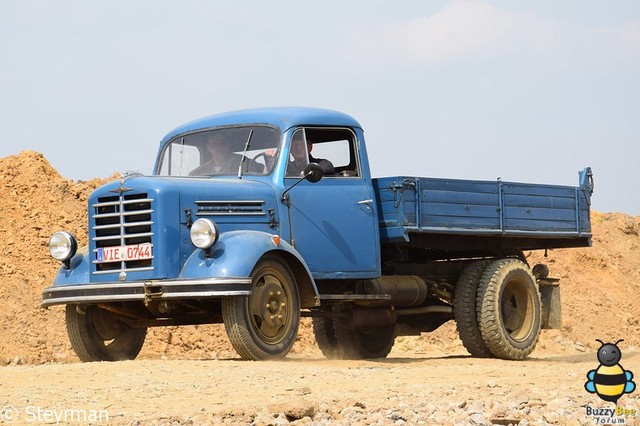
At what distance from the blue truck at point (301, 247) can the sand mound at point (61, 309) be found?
3.67 metres

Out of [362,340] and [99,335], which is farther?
[362,340]

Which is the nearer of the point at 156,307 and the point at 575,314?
the point at 156,307

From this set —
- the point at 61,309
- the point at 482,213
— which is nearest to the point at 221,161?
the point at 482,213

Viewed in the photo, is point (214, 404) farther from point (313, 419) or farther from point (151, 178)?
point (151, 178)

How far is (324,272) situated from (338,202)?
0.76 meters

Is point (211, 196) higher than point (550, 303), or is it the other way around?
point (211, 196)

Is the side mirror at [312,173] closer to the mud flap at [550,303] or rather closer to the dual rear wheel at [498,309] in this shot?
the dual rear wheel at [498,309]

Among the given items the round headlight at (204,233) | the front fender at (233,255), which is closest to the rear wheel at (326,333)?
the front fender at (233,255)

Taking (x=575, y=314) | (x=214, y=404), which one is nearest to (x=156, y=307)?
(x=214, y=404)

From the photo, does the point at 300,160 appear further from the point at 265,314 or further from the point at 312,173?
the point at 265,314

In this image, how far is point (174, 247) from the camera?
11.5m

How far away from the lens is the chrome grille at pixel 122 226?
455 inches

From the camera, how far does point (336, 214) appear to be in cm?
1292

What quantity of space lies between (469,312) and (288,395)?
18.6ft
